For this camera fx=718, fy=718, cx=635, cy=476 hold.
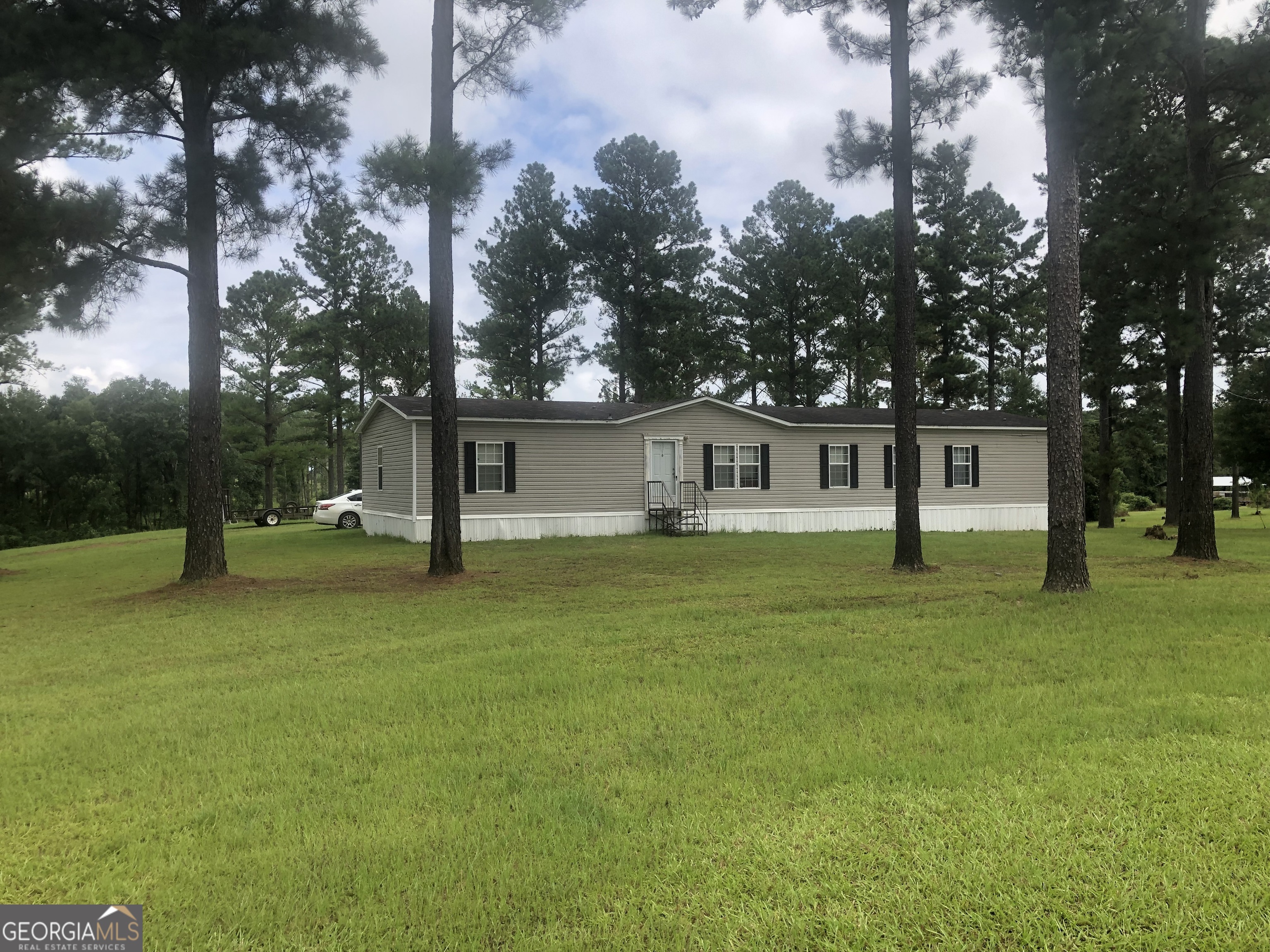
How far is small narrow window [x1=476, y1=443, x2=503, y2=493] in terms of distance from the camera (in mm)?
17391

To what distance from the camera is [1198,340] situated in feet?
39.3

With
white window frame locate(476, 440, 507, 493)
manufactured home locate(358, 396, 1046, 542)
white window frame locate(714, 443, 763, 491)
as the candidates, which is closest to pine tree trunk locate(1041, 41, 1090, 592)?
manufactured home locate(358, 396, 1046, 542)

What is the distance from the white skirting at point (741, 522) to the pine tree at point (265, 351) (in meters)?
17.7

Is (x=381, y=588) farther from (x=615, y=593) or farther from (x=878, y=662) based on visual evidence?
(x=878, y=662)

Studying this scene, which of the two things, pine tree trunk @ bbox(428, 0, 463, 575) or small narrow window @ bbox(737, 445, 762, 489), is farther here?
small narrow window @ bbox(737, 445, 762, 489)

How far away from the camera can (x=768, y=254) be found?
30.4 metres

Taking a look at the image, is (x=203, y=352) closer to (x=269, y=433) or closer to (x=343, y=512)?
(x=343, y=512)

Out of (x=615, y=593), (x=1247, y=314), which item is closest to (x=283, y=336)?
(x=615, y=593)

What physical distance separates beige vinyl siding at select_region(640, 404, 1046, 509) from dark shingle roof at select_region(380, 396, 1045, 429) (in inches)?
9.6

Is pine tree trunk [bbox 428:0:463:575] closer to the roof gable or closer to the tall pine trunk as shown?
the roof gable

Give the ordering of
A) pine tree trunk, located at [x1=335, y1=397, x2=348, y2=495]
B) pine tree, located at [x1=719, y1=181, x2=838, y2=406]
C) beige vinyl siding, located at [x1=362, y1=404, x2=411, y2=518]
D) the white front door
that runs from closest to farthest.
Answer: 1. beige vinyl siding, located at [x1=362, y1=404, x2=411, y2=518]
2. the white front door
3. pine tree, located at [x1=719, y1=181, x2=838, y2=406]
4. pine tree trunk, located at [x1=335, y1=397, x2=348, y2=495]

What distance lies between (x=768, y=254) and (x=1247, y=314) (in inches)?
643

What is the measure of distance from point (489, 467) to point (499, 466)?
23 cm

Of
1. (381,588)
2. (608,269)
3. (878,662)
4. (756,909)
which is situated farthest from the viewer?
(608,269)
